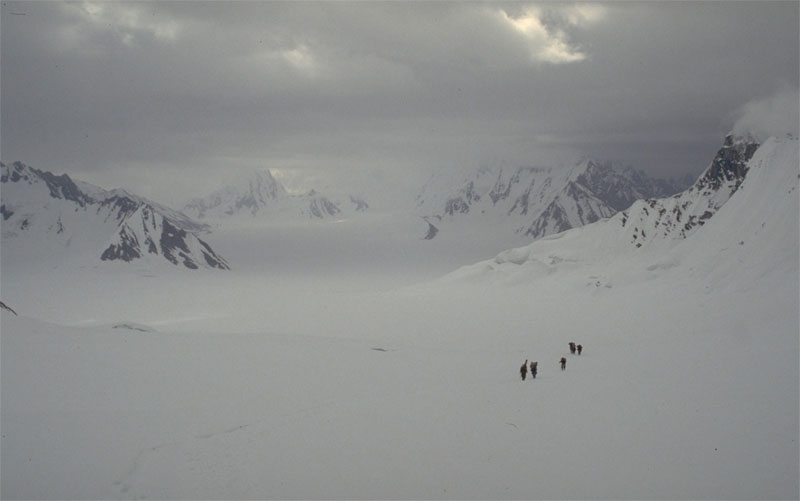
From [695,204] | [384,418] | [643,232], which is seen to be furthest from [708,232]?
[384,418]

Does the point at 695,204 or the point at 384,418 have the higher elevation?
the point at 695,204

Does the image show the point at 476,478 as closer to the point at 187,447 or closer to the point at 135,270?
the point at 187,447

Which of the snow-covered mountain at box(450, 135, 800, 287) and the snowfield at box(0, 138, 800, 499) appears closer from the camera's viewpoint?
the snowfield at box(0, 138, 800, 499)

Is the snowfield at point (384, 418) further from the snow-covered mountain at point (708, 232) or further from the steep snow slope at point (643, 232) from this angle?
the steep snow slope at point (643, 232)

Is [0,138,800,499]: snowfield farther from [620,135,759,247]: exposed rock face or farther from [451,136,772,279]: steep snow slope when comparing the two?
[620,135,759,247]: exposed rock face

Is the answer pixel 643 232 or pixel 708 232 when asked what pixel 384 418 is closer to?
pixel 708 232

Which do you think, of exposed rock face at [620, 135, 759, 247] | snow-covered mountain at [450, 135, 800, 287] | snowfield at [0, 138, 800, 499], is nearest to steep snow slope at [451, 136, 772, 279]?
exposed rock face at [620, 135, 759, 247]

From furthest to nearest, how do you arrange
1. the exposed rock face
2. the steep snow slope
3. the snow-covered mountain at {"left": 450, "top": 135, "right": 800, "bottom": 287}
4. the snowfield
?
the exposed rock face
the steep snow slope
the snow-covered mountain at {"left": 450, "top": 135, "right": 800, "bottom": 287}
the snowfield

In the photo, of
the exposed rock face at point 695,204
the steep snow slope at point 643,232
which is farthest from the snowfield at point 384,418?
the exposed rock face at point 695,204
